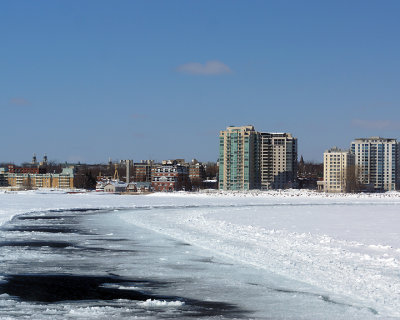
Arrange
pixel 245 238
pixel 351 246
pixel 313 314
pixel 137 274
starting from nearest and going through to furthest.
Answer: pixel 313 314
pixel 137 274
pixel 351 246
pixel 245 238

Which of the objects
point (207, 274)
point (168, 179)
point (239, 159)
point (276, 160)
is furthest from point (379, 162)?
point (207, 274)

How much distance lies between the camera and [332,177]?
6737 inches

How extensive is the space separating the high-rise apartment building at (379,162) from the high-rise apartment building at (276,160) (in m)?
21.4

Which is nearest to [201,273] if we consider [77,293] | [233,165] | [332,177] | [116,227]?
[77,293]

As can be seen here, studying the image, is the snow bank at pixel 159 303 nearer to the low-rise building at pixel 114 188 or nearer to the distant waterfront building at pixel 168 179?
the low-rise building at pixel 114 188

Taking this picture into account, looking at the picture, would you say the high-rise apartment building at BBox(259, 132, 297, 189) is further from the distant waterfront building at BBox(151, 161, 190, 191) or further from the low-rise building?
the low-rise building

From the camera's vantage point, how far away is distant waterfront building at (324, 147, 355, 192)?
16750 centimetres

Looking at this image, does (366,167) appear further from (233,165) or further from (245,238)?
(245,238)

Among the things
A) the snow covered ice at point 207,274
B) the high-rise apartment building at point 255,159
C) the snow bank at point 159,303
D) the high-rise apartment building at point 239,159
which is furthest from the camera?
the high-rise apartment building at point 255,159

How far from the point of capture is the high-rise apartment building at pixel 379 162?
174875 millimetres

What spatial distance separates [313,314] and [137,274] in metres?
5.25

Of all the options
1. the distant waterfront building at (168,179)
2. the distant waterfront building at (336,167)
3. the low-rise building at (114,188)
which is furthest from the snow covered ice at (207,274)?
the distant waterfront building at (336,167)

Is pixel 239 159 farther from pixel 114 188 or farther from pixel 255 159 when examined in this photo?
pixel 114 188

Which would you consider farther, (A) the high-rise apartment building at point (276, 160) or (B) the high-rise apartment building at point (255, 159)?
(A) the high-rise apartment building at point (276, 160)
